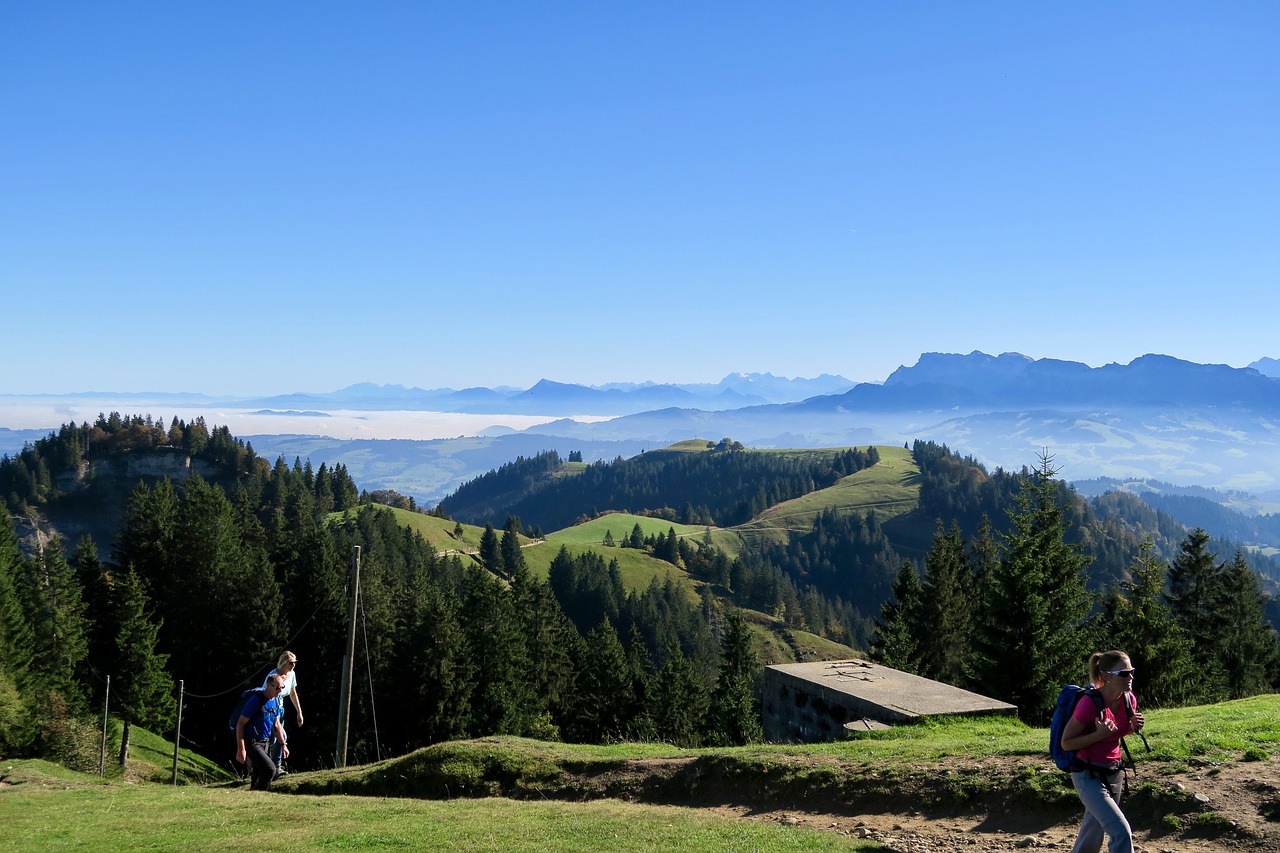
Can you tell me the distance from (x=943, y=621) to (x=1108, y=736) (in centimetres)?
5269

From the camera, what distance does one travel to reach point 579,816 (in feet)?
49.5

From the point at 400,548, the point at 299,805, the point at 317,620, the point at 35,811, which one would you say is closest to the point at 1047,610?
the point at 299,805

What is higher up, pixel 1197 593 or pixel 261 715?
pixel 261 715

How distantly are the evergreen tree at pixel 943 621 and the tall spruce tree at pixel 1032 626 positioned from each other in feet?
68.4

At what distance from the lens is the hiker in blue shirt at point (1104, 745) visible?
955 centimetres

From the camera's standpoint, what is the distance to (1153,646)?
4056 centimetres

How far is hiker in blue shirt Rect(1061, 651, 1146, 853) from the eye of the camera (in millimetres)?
9555

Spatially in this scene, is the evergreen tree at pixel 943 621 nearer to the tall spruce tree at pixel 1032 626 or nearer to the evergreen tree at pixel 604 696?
the tall spruce tree at pixel 1032 626

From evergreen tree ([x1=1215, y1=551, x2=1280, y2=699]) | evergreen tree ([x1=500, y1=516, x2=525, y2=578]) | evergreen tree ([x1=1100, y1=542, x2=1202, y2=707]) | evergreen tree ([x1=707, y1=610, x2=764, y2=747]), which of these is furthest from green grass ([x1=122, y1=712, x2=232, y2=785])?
evergreen tree ([x1=500, y1=516, x2=525, y2=578])

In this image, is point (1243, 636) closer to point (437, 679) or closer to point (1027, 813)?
point (1027, 813)

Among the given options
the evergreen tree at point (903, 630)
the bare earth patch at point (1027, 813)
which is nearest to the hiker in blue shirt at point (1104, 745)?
the bare earth patch at point (1027, 813)

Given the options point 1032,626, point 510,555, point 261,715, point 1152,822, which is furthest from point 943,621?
point 510,555

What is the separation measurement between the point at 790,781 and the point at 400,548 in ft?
414

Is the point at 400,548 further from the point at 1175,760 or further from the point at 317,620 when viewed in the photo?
the point at 1175,760
